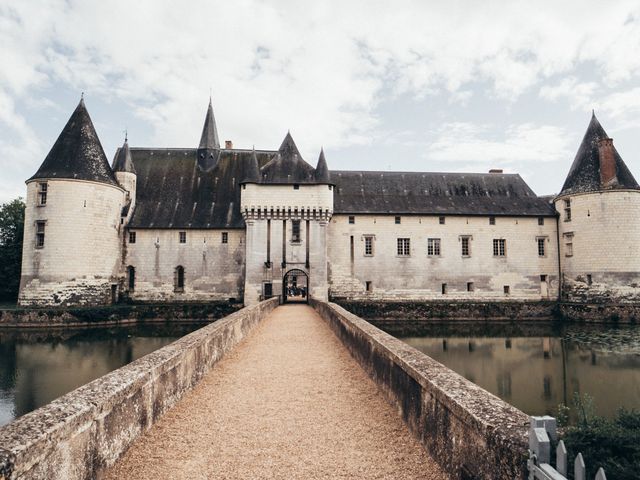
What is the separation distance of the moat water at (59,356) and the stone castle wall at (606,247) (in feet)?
71.7

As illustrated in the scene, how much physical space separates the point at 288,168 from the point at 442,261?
1104 centimetres

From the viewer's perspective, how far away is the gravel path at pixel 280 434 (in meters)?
3.43

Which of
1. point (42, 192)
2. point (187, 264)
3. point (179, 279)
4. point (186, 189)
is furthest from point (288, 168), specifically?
point (42, 192)

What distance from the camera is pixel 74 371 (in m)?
12.1

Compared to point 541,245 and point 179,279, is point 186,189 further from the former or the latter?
point 541,245

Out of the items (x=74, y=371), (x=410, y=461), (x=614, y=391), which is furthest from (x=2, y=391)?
(x=614, y=391)

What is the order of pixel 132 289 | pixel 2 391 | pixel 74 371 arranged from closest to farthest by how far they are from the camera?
pixel 2 391
pixel 74 371
pixel 132 289

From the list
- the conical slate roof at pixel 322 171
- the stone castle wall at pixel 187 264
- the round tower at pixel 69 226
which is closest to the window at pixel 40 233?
the round tower at pixel 69 226

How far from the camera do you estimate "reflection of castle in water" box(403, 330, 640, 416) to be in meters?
9.66

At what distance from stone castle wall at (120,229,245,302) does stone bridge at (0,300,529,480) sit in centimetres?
2102

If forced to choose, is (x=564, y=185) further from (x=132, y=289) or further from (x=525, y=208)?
(x=132, y=289)

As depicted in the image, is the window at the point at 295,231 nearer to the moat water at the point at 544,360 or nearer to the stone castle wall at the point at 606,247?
the moat water at the point at 544,360

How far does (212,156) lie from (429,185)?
14.9 meters

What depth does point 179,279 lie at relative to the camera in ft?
90.5
